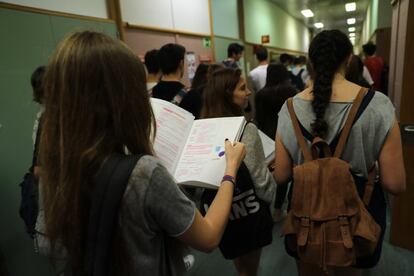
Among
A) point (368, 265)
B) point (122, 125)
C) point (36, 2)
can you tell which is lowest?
point (368, 265)

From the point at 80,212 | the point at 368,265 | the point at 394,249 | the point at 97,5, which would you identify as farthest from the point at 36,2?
the point at 394,249

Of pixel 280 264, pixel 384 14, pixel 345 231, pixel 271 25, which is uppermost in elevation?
pixel 271 25

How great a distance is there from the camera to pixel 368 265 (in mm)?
1174

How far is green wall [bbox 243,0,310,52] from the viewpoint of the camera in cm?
693

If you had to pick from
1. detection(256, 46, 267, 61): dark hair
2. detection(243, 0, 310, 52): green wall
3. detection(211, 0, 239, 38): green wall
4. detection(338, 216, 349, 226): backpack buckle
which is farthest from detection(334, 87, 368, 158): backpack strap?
detection(243, 0, 310, 52): green wall

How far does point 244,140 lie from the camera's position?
130 centimetres

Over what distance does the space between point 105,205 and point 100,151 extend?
0.38ft

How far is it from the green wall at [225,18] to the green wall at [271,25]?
0.49 m

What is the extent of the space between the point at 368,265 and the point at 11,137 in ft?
6.92

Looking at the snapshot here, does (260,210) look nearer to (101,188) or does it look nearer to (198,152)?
(198,152)

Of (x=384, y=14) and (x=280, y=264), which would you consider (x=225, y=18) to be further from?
(x=280, y=264)

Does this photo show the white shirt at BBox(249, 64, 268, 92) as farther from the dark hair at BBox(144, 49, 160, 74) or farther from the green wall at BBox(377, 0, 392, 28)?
the green wall at BBox(377, 0, 392, 28)

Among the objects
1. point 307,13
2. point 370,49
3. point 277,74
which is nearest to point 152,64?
point 277,74

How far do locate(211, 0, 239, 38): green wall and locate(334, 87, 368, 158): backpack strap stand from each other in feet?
14.6
